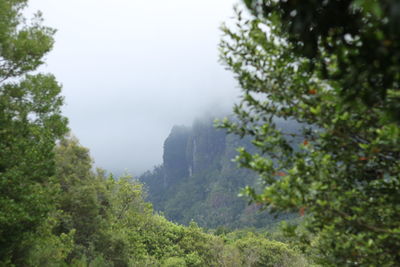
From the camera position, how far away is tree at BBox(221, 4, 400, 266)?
4.00 metres

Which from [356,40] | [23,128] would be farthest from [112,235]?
[356,40]

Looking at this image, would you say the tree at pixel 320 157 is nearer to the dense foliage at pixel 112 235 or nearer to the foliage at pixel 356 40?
the foliage at pixel 356 40

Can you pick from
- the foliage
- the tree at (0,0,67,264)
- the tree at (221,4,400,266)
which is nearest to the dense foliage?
the tree at (0,0,67,264)

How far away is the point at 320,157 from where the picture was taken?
439 centimetres

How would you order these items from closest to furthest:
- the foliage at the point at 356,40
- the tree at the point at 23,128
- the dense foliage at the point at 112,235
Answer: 1. the foliage at the point at 356,40
2. the tree at the point at 23,128
3. the dense foliage at the point at 112,235

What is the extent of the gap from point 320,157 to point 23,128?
1098 centimetres

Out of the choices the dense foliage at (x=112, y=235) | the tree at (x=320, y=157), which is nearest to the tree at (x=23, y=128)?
the dense foliage at (x=112, y=235)

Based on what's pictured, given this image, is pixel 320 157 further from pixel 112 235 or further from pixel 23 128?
pixel 112 235

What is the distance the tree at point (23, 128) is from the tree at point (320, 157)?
28.0 ft

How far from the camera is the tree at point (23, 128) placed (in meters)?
10.5

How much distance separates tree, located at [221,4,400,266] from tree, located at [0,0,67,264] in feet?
28.0

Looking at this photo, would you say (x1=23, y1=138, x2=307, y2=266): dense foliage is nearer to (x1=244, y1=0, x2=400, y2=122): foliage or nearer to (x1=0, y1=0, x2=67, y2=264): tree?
(x1=0, y1=0, x2=67, y2=264): tree

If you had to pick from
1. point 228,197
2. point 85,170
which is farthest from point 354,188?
point 228,197

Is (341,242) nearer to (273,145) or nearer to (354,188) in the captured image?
(354,188)
